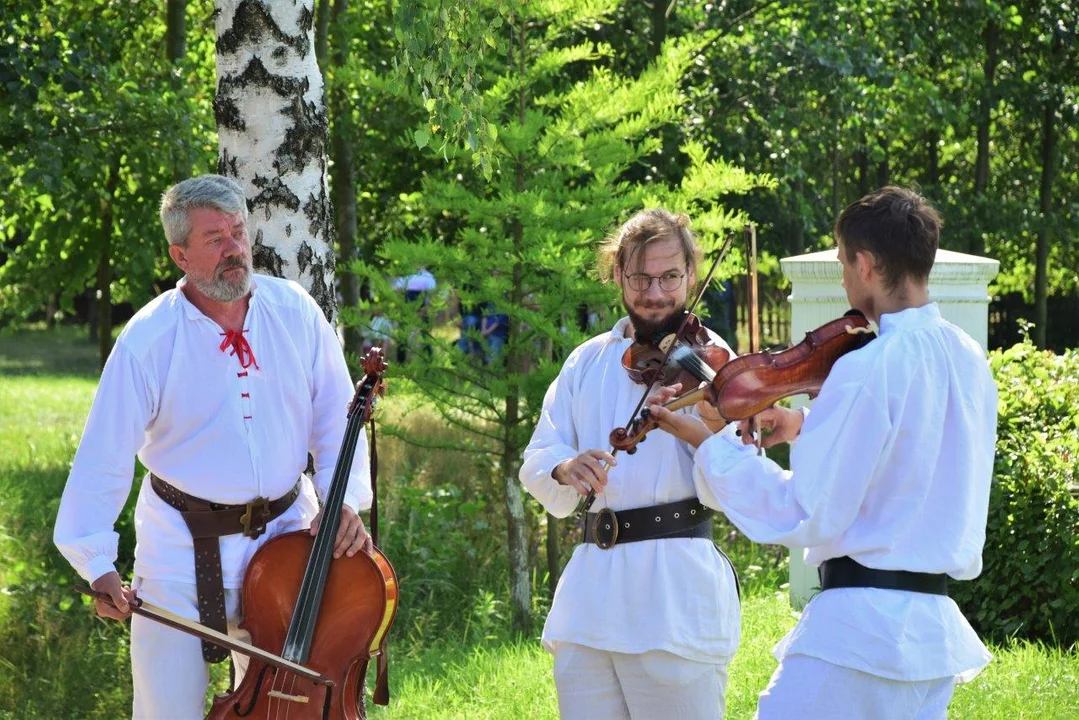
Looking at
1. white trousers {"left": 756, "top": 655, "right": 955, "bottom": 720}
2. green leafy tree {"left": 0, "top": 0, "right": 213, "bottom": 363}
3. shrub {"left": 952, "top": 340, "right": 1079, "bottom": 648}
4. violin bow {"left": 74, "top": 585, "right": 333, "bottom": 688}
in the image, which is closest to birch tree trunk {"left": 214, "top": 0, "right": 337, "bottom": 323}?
violin bow {"left": 74, "top": 585, "right": 333, "bottom": 688}

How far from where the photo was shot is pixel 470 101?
4.82 meters

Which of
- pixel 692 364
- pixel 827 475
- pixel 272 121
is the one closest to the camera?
pixel 827 475

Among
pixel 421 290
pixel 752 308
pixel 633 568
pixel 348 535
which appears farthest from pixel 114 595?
pixel 421 290

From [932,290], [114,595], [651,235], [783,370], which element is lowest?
[114,595]

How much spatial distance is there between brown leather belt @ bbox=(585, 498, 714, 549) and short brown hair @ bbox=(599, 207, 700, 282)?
65 cm

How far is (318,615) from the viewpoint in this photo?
11.7 feet

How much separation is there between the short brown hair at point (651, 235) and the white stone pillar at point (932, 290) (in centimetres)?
284

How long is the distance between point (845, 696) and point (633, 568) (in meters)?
0.78

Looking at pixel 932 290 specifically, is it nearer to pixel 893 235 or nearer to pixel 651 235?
pixel 651 235

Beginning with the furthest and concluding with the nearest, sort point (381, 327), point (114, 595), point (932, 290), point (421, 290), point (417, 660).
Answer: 1. point (421, 290)
2. point (381, 327)
3. point (417, 660)
4. point (932, 290)
5. point (114, 595)

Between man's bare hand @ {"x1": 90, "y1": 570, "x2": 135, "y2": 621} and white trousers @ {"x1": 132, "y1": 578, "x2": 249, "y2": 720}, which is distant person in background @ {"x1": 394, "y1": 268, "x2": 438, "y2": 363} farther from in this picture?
man's bare hand @ {"x1": 90, "y1": 570, "x2": 135, "y2": 621}

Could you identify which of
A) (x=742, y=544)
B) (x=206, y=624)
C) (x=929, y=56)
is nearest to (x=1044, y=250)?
(x=929, y=56)

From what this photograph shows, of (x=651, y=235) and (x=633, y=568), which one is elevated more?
(x=651, y=235)

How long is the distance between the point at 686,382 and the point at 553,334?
3.29 meters
